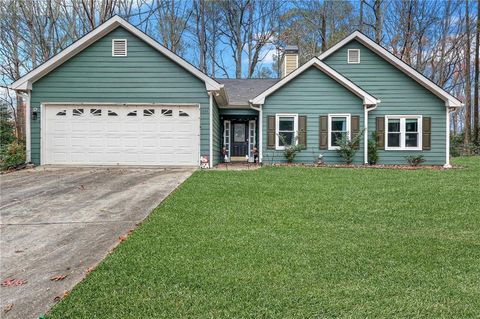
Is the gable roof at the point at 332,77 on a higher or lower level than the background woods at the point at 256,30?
lower

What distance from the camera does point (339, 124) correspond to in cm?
1382

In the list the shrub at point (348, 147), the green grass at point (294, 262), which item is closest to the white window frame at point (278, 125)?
the shrub at point (348, 147)

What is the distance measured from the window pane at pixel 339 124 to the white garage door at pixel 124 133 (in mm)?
5197

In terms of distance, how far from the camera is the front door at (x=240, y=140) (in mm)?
16656

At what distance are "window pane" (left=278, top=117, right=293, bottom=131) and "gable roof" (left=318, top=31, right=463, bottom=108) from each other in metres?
3.05

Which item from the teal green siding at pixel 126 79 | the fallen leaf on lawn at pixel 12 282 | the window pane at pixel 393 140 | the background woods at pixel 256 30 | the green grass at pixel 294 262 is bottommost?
the fallen leaf on lawn at pixel 12 282

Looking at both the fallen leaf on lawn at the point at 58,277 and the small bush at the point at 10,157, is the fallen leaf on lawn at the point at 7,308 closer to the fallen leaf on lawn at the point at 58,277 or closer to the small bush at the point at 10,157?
the fallen leaf on lawn at the point at 58,277

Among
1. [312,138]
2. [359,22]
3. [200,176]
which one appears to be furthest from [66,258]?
[359,22]

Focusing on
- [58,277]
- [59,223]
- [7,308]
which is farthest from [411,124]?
[7,308]

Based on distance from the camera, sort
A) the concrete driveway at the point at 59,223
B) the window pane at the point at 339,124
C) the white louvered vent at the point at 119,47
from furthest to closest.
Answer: the window pane at the point at 339,124
the white louvered vent at the point at 119,47
the concrete driveway at the point at 59,223

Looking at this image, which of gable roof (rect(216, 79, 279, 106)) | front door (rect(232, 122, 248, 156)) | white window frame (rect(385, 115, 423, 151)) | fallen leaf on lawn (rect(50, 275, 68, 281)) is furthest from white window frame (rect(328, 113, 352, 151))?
fallen leaf on lawn (rect(50, 275, 68, 281))

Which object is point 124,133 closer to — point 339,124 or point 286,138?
point 286,138

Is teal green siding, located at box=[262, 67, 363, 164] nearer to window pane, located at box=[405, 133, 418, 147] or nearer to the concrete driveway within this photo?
window pane, located at box=[405, 133, 418, 147]

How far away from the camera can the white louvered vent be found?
40.2ft
